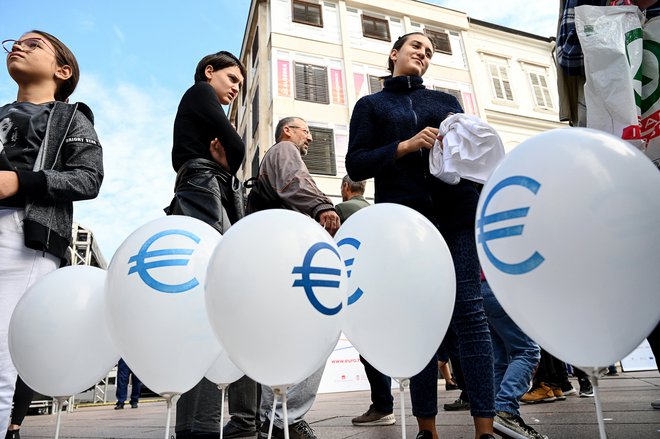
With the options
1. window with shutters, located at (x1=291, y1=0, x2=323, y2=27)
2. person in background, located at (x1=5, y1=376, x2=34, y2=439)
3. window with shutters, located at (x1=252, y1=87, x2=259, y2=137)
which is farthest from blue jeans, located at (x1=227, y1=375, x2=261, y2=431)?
window with shutters, located at (x1=291, y1=0, x2=323, y2=27)

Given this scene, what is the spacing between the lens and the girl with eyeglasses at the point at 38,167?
1351 mm

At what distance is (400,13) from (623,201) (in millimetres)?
11570

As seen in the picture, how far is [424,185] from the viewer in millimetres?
1652

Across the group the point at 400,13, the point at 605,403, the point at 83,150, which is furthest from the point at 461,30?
the point at 83,150

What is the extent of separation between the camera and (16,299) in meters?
1.36

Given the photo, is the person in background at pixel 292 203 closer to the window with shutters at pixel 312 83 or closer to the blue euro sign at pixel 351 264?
the blue euro sign at pixel 351 264

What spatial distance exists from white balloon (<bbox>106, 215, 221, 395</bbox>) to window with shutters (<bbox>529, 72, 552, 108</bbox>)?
12.4m

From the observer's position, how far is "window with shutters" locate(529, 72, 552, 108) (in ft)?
38.0

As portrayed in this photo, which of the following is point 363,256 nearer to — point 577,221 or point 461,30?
point 577,221

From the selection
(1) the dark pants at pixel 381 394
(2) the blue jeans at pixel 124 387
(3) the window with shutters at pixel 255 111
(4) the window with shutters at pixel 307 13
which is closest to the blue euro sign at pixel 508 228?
(1) the dark pants at pixel 381 394

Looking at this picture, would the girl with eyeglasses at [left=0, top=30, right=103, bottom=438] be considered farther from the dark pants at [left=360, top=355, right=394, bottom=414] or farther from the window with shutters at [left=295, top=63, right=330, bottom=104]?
the window with shutters at [left=295, top=63, right=330, bottom=104]

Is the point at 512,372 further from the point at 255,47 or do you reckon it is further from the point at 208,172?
the point at 255,47

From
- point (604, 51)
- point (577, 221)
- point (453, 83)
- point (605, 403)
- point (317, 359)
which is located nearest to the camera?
point (577, 221)

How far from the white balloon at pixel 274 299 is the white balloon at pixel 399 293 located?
20 cm
